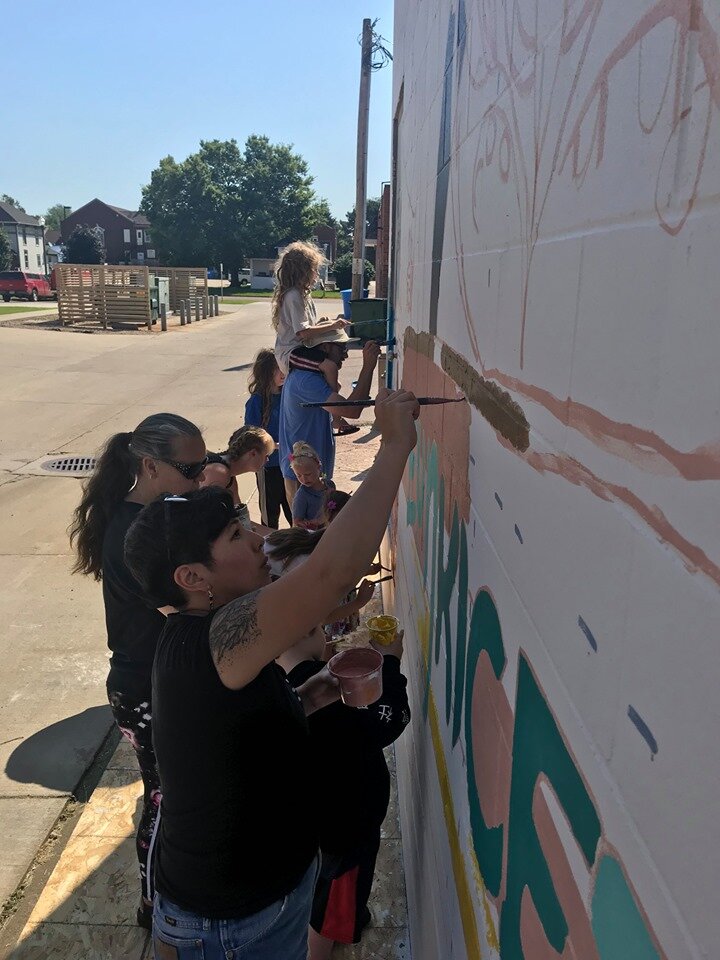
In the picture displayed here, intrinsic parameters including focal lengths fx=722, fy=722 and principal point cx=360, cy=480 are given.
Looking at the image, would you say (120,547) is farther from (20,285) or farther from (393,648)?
(20,285)

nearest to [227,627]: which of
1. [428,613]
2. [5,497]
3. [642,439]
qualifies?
[642,439]

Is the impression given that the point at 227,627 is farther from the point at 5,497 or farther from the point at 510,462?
the point at 5,497

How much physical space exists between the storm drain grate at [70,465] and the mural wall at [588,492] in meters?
7.30

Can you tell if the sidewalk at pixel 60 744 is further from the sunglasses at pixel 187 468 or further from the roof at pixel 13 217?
the roof at pixel 13 217

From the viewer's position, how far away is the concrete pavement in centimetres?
341

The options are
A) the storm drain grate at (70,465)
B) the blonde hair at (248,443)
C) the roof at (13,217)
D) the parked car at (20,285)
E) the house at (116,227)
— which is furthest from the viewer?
the house at (116,227)

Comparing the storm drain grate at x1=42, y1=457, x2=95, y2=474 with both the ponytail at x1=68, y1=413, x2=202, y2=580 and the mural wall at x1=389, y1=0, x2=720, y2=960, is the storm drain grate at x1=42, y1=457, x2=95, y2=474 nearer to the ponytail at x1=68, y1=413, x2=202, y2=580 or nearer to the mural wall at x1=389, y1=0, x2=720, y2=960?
the ponytail at x1=68, y1=413, x2=202, y2=580

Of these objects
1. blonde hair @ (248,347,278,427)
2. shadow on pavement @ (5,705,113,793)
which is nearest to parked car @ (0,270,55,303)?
blonde hair @ (248,347,278,427)

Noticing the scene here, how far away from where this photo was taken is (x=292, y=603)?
1.42m

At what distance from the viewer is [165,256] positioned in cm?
6134

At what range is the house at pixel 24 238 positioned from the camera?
212 feet

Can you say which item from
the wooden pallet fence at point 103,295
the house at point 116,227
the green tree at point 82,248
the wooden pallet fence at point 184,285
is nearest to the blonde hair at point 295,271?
the wooden pallet fence at point 103,295

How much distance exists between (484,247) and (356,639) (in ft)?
9.85

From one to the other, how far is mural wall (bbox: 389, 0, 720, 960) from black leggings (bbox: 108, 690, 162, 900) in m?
1.12
